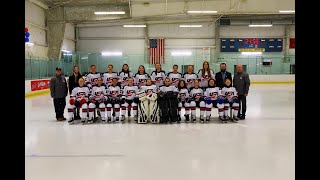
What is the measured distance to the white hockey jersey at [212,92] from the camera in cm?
763

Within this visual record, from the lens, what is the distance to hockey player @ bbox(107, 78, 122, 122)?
7.59 meters

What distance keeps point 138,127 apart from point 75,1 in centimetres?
1458

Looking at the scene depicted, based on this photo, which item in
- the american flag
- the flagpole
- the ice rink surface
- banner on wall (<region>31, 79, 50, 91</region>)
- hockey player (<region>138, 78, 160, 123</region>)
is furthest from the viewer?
the flagpole

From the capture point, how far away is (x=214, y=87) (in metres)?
7.70

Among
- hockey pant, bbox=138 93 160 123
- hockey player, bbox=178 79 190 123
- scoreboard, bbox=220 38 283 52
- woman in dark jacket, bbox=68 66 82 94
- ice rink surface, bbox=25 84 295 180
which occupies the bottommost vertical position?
ice rink surface, bbox=25 84 295 180

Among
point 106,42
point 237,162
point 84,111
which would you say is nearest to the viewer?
point 237,162

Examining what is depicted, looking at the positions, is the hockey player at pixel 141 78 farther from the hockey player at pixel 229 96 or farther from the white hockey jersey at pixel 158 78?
the hockey player at pixel 229 96

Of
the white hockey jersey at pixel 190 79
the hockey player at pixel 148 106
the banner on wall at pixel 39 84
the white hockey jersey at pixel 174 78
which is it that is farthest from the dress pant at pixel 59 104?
the banner on wall at pixel 39 84

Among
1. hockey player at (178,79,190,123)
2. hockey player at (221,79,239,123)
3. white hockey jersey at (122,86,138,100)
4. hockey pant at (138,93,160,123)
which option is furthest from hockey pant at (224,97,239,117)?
white hockey jersey at (122,86,138,100)

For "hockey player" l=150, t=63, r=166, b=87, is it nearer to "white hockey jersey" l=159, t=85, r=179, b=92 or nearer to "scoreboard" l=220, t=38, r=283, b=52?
"white hockey jersey" l=159, t=85, r=179, b=92

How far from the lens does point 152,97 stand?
7348 mm
